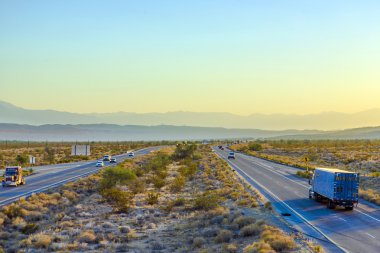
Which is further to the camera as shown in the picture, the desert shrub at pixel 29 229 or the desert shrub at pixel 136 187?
the desert shrub at pixel 136 187

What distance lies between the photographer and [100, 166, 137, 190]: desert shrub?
46594mm

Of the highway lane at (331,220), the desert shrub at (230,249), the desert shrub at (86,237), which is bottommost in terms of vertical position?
the desert shrub at (86,237)

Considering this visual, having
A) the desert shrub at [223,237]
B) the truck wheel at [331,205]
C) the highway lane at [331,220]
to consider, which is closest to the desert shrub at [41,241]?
the desert shrub at [223,237]

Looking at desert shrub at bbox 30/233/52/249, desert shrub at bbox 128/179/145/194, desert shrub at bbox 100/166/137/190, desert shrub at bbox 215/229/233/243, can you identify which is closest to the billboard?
desert shrub at bbox 128/179/145/194

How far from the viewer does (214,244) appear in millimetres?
24375

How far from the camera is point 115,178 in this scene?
47938 mm

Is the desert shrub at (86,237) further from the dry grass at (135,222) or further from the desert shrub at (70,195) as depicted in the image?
the desert shrub at (70,195)

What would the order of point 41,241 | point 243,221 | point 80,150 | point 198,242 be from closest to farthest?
point 198,242
point 41,241
point 243,221
point 80,150

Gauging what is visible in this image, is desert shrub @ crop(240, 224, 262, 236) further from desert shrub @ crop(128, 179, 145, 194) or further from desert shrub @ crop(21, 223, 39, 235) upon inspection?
desert shrub @ crop(128, 179, 145, 194)

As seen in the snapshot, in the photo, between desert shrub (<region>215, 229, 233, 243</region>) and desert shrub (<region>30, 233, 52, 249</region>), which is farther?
desert shrub (<region>215, 229, 233, 243</region>)

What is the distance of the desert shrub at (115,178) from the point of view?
46.6 m

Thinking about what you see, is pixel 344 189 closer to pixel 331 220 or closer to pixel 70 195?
pixel 331 220

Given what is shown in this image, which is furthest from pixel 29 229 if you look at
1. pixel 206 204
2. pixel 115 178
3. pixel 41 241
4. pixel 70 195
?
pixel 115 178

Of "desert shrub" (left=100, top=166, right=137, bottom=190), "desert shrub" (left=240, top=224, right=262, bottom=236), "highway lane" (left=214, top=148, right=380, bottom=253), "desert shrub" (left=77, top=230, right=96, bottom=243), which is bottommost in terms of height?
"desert shrub" (left=77, top=230, right=96, bottom=243)
